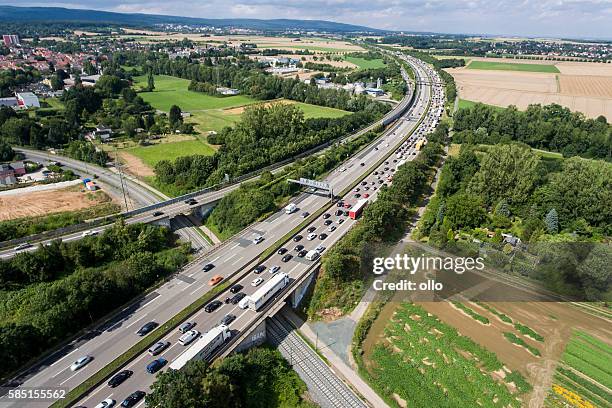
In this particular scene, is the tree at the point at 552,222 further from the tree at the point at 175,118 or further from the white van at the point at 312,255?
the tree at the point at 175,118

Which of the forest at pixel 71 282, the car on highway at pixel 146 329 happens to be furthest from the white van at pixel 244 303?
the forest at pixel 71 282

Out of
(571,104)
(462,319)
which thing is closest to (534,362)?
(462,319)

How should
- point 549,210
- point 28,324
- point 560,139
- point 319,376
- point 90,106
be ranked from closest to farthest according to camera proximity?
point 28,324
point 319,376
point 549,210
point 560,139
point 90,106

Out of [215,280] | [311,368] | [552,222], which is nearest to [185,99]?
[215,280]

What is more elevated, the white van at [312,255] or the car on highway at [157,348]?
the white van at [312,255]

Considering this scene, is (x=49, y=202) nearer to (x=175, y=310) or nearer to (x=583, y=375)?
(x=175, y=310)

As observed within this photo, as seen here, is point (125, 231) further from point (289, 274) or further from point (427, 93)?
point (427, 93)
